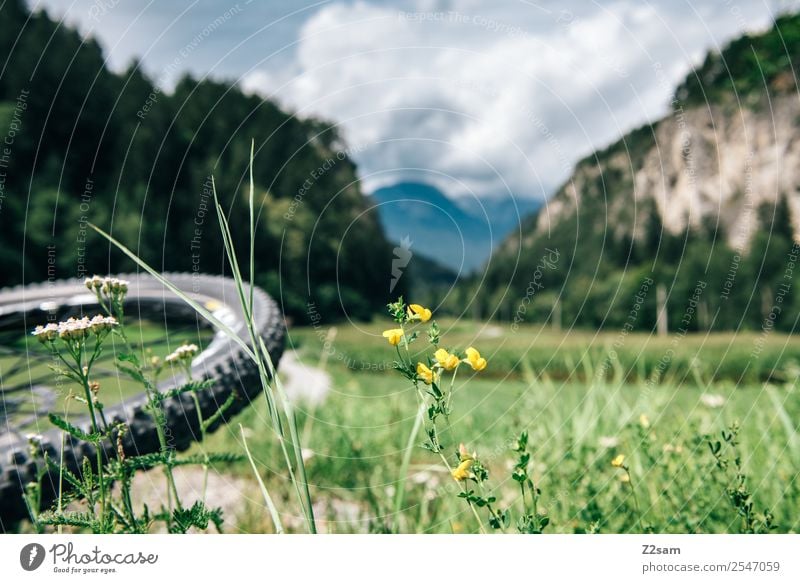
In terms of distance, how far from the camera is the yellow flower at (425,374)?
0.87 m

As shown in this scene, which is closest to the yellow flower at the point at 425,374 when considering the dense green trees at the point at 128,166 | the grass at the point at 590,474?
the grass at the point at 590,474

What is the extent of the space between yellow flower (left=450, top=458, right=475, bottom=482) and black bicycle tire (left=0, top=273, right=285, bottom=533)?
62cm

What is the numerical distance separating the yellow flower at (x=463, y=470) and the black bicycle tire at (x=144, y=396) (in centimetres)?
62

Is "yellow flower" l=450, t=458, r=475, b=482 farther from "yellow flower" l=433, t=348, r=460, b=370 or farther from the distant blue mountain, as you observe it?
the distant blue mountain

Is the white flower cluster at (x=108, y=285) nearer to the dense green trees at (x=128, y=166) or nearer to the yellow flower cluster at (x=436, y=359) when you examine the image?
the yellow flower cluster at (x=436, y=359)

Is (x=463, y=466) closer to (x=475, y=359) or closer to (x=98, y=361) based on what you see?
(x=475, y=359)

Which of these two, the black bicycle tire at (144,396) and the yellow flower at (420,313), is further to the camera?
the black bicycle tire at (144,396)

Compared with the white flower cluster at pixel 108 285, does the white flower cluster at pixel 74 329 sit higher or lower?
lower

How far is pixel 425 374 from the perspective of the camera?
0.87 m

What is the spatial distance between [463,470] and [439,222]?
1.22 m

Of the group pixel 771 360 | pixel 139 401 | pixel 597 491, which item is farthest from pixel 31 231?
pixel 771 360

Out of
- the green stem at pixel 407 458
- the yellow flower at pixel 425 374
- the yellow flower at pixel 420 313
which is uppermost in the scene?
the yellow flower at pixel 420 313

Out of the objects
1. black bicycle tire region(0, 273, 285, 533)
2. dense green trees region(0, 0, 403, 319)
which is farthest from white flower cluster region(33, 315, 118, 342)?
dense green trees region(0, 0, 403, 319)

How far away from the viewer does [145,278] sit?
2.22 m
